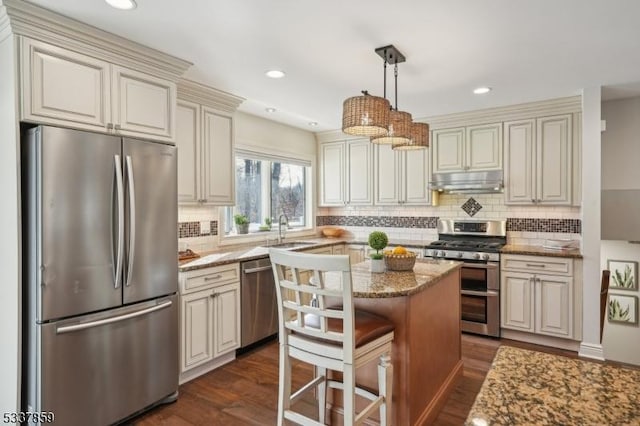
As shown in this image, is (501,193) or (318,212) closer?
(501,193)

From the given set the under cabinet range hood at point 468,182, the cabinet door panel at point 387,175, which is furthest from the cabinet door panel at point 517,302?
the cabinet door panel at point 387,175

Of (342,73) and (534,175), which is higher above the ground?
(342,73)

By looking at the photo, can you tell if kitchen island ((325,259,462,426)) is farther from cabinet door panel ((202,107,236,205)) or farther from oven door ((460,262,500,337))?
cabinet door panel ((202,107,236,205))

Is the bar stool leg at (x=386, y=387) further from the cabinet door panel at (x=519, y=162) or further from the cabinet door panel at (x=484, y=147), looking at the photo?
the cabinet door panel at (x=484, y=147)

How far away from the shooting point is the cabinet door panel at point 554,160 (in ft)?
12.3

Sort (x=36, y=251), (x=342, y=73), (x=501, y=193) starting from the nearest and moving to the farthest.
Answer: (x=36, y=251) → (x=342, y=73) → (x=501, y=193)

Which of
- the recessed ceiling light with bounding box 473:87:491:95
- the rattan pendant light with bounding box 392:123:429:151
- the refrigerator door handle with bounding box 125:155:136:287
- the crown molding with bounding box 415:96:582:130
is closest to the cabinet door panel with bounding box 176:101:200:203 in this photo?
the refrigerator door handle with bounding box 125:155:136:287

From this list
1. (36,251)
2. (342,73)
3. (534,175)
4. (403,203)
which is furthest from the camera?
(403,203)

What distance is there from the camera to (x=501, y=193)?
4.26m

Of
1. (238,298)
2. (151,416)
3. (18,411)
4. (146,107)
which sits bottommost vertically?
(151,416)

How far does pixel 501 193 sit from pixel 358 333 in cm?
322

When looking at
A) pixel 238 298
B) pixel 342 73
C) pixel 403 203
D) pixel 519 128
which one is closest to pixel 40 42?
pixel 342 73

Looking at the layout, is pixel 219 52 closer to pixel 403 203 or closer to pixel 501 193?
pixel 403 203

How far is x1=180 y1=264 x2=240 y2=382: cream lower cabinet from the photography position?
2830 mm
